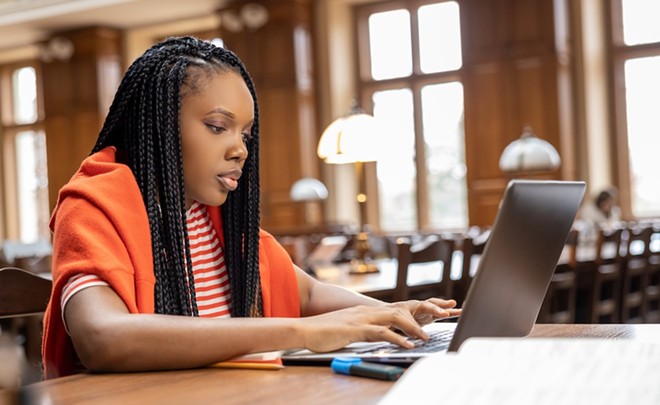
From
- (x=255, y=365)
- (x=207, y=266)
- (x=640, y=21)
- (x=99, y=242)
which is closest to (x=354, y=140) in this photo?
(x=207, y=266)

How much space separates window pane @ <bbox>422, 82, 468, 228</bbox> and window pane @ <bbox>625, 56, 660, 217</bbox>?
1826 mm

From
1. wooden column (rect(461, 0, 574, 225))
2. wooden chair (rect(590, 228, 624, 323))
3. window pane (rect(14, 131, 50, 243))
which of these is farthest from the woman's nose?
window pane (rect(14, 131, 50, 243))

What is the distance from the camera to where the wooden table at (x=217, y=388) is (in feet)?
3.05

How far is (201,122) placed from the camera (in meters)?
1.42

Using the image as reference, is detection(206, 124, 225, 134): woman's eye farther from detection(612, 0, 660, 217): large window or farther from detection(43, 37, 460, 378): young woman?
detection(612, 0, 660, 217): large window

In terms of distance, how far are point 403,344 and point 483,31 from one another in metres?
8.93

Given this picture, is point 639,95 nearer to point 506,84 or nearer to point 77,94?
point 506,84

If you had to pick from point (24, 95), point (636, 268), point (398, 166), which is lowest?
point (636, 268)

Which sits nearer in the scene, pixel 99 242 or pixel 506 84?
pixel 99 242

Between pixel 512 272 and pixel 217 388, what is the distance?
371 millimetres

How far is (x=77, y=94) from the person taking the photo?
12289 mm

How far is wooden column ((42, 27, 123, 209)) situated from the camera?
39.3 feet

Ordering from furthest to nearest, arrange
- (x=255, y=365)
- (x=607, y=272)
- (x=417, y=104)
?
(x=417, y=104) → (x=607, y=272) → (x=255, y=365)

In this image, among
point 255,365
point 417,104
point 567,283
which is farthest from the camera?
point 417,104
